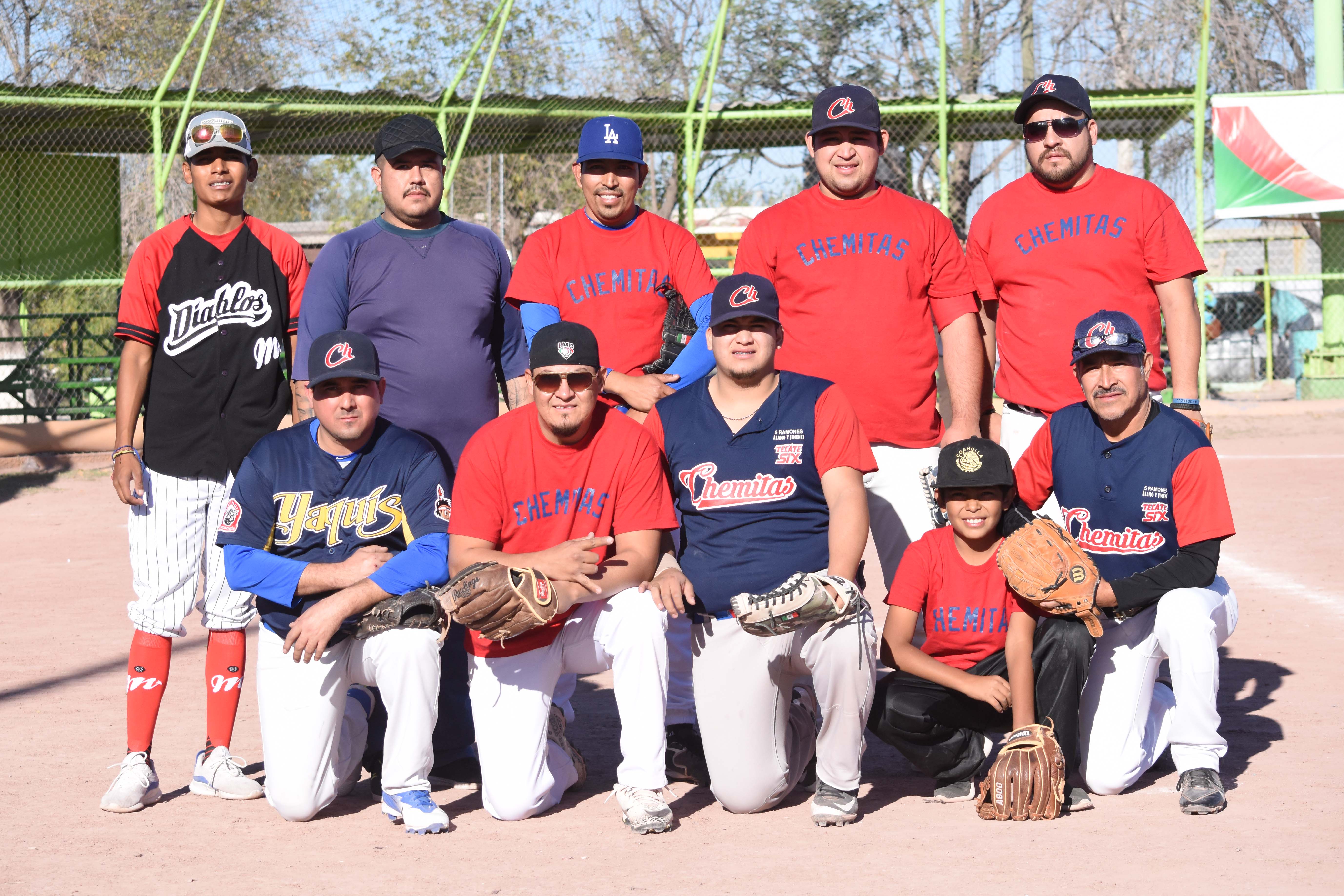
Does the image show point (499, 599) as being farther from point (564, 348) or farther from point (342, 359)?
point (342, 359)

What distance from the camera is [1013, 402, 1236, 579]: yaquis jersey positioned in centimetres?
415

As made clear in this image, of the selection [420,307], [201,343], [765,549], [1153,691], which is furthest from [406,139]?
[1153,691]

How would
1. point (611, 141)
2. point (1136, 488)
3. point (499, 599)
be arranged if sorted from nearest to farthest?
1. point (499, 599)
2. point (1136, 488)
3. point (611, 141)

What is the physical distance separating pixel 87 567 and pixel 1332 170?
13.8 m

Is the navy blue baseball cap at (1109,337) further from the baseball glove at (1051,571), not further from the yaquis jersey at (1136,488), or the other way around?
the baseball glove at (1051,571)

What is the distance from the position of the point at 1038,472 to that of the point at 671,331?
4.52 ft

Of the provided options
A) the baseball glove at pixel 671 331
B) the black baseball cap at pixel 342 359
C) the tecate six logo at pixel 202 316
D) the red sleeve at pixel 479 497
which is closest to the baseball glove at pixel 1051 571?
the baseball glove at pixel 671 331

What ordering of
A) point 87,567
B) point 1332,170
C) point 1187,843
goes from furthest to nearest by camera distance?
point 1332,170
point 87,567
point 1187,843

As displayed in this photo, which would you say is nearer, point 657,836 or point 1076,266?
point 657,836

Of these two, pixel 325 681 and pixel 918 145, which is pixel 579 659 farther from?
pixel 918 145

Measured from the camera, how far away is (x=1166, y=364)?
1644 cm

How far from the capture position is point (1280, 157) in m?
15.1

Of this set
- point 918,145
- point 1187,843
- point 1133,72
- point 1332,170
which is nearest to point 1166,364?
point 1332,170

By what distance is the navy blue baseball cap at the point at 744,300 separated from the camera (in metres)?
4.17
